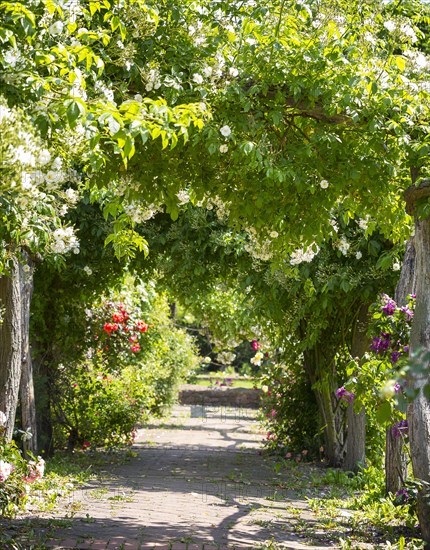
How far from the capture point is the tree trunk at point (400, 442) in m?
5.90

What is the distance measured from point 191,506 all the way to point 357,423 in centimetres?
313

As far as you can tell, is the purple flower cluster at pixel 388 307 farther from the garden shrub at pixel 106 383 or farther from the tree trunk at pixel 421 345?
the garden shrub at pixel 106 383

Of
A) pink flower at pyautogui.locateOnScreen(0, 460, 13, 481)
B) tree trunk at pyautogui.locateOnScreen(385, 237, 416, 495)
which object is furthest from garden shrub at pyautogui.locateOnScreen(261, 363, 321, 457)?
pink flower at pyautogui.locateOnScreen(0, 460, 13, 481)

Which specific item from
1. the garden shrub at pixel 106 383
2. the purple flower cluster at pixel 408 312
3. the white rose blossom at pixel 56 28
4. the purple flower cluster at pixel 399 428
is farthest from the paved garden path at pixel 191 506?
the white rose blossom at pixel 56 28

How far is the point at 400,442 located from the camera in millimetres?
5941

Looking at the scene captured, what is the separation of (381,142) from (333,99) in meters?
0.37

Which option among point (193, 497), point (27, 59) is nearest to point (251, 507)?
point (193, 497)

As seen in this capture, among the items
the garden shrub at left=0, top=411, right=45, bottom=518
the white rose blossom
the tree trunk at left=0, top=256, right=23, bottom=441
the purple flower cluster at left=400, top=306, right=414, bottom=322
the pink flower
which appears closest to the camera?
the white rose blossom

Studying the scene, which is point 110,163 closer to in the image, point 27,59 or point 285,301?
point 27,59

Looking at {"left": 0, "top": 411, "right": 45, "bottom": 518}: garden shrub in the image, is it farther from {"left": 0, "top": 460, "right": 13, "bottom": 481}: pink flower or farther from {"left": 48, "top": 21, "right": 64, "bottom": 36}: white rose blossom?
{"left": 48, "top": 21, "right": 64, "bottom": 36}: white rose blossom

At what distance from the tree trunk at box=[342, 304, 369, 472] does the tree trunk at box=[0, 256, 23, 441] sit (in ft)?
13.1

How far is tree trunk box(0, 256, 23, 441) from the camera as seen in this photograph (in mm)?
5898

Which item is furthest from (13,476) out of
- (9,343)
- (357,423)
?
(357,423)

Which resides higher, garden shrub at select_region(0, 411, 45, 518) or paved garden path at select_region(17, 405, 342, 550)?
garden shrub at select_region(0, 411, 45, 518)
